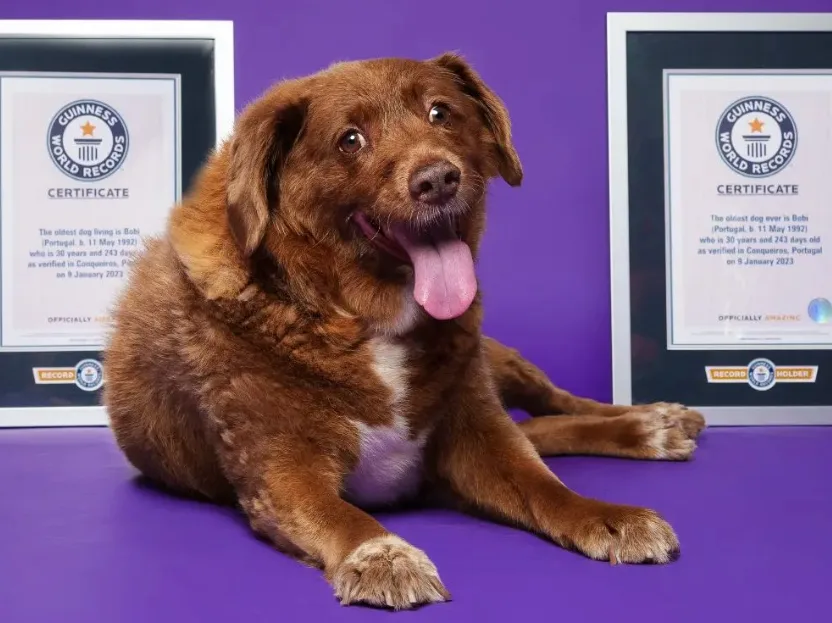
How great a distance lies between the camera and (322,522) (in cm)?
238

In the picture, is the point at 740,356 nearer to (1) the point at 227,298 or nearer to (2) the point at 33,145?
(1) the point at 227,298

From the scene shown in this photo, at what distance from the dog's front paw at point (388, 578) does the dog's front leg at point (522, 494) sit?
1.31 ft

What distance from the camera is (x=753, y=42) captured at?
4.30 metres

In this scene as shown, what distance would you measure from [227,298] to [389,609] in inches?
33.3

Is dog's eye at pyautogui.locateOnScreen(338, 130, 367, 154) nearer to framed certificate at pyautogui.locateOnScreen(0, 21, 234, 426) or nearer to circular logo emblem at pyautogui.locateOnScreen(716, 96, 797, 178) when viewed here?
framed certificate at pyautogui.locateOnScreen(0, 21, 234, 426)

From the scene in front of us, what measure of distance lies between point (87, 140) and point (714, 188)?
2425 millimetres

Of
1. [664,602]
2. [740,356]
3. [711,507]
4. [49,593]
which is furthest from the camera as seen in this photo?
[740,356]

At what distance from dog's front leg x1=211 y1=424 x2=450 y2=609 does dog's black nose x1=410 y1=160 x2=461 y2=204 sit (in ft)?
2.00

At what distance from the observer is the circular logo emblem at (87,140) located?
14.4 feet

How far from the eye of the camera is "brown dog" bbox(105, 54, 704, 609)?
8.13ft

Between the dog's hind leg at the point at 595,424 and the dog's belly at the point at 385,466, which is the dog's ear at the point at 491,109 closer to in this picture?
the dog's belly at the point at 385,466

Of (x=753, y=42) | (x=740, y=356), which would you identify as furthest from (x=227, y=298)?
(x=753, y=42)

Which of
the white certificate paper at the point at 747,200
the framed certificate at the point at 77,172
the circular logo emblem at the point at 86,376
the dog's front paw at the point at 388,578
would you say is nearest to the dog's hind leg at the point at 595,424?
the white certificate paper at the point at 747,200

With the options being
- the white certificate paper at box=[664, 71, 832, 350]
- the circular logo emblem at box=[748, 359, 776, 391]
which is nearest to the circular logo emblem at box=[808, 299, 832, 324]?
the white certificate paper at box=[664, 71, 832, 350]
